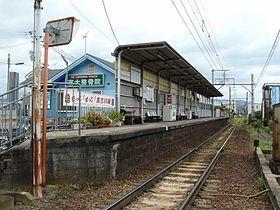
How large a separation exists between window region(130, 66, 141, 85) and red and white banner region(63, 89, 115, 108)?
2550 mm

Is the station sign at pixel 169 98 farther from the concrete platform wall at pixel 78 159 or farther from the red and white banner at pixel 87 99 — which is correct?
the concrete platform wall at pixel 78 159

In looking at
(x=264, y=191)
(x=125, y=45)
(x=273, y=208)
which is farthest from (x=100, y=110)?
(x=273, y=208)

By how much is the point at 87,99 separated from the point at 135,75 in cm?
586

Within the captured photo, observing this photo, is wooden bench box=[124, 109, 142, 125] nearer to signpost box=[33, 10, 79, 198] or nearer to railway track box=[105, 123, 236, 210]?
railway track box=[105, 123, 236, 210]

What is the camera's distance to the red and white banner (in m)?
10.6

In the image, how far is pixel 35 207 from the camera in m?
6.25

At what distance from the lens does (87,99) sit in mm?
14727

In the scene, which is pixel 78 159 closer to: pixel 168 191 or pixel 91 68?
pixel 168 191

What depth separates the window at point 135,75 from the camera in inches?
768

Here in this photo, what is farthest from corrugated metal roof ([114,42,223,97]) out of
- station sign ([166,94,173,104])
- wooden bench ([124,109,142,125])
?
wooden bench ([124,109,142,125])


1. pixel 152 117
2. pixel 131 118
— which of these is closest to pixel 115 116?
pixel 131 118

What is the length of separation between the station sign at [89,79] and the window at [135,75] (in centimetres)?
308

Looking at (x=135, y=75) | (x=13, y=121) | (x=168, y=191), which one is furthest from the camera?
(x=135, y=75)

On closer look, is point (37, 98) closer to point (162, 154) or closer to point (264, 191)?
point (264, 191)
